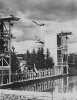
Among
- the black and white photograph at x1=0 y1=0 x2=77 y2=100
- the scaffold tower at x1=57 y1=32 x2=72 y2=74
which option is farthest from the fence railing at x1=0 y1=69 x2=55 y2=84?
the scaffold tower at x1=57 y1=32 x2=72 y2=74

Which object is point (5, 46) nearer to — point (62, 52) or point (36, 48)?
point (36, 48)

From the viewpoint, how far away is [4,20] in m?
2.23

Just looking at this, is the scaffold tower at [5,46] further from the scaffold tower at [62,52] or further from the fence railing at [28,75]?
the scaffold tower at [62,52]

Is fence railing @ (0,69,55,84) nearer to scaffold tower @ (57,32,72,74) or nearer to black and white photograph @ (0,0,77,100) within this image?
black and white photograph @ (0,0,77,100)

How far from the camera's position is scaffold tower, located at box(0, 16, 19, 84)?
225 centimetres

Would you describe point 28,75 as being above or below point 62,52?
below

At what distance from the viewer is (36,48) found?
2354 millimetres

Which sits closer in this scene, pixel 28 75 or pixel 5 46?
pixel 5 46

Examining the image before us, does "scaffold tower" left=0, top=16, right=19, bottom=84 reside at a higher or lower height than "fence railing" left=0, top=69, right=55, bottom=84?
higher

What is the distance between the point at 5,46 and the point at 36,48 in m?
0.31

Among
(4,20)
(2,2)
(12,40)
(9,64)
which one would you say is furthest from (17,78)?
(2,2)

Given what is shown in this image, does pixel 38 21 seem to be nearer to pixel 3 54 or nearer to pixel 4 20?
pixel 4 20

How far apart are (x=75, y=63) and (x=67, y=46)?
0.23m

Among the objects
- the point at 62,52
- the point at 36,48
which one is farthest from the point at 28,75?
the point at 62,52
